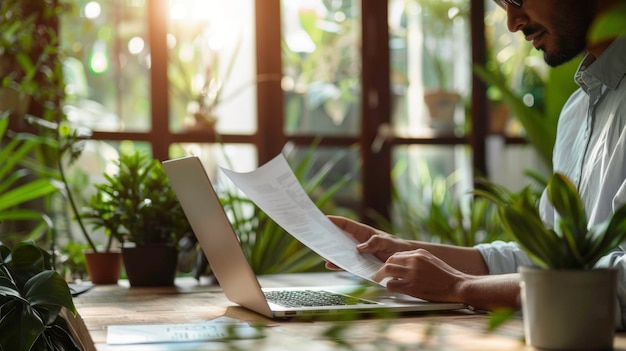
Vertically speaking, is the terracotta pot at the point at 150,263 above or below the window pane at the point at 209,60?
below

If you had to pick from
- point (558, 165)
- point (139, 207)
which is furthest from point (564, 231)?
point (139, 207)

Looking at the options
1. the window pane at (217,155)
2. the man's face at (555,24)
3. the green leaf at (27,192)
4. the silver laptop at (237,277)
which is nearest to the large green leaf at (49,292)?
the silver laptop at (237,277)

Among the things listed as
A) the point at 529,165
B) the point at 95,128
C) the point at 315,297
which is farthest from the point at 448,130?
the point at 315,297

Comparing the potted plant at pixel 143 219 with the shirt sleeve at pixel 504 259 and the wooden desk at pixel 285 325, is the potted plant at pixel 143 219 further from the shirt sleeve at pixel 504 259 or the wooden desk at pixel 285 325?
the shirt sleeve at pixel 504 259

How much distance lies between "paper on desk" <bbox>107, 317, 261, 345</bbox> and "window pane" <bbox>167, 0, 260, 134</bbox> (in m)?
2.81

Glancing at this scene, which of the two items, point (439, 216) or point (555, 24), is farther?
point (439, 216)

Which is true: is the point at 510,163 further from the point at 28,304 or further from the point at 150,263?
the point at 28,304

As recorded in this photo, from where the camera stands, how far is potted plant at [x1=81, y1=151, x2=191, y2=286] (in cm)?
196

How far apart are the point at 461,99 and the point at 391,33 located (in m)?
0.54

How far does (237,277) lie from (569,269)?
25.6 inches

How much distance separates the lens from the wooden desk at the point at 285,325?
2.98ft

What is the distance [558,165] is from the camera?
6.63ft

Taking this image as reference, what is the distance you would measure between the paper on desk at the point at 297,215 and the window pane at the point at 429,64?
2747 mm

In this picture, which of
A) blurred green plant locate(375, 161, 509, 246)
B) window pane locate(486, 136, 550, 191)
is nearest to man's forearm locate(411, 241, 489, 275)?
blurred green plant locate(375, 161, 509, 246)
